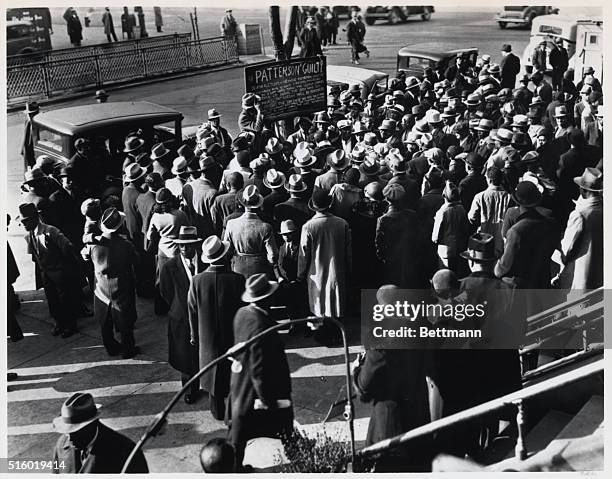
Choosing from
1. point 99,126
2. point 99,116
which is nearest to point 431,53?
point 99,116

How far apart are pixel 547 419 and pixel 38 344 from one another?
5.01m

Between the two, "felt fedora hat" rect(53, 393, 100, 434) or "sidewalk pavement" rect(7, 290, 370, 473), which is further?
"sidewalk pavement" rect(7, 290, 370, 473)

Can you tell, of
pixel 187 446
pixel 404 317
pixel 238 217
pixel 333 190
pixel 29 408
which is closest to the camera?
pixel 404 317

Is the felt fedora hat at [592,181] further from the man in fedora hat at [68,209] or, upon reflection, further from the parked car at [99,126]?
the parked car at [99,126]

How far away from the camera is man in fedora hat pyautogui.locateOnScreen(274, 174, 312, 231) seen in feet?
22.9

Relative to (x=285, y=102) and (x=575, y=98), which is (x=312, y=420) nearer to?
(x=285, y=102)

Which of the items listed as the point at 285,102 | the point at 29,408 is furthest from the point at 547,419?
the point at 285,102

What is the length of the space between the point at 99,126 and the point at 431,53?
8.76 m

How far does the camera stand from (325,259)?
22.3 feet

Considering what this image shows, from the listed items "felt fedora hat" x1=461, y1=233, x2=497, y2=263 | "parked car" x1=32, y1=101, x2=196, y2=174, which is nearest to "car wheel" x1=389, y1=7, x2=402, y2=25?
"parked car" x1=32, y1=101, x2=196, y2=174

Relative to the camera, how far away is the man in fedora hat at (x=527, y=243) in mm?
6137

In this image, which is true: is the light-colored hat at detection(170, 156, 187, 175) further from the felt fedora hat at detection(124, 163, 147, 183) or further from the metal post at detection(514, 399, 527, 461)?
the metal post at detection(514, 399, 527, 461)

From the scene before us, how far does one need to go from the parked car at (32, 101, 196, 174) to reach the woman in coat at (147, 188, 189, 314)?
7.02ft

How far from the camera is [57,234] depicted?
7.10 m
